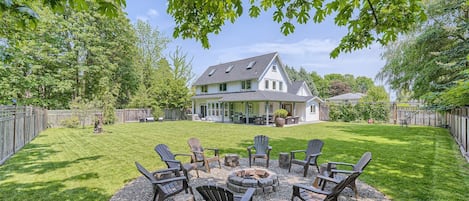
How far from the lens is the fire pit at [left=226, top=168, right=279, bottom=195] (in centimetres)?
462

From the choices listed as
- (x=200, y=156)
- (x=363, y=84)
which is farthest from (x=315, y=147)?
(x=363, y=84)

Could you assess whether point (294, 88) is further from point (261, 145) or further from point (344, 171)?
point (344, 171)

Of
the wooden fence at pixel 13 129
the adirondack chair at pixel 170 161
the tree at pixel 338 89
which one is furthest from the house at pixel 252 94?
the tree at pixel 338 89

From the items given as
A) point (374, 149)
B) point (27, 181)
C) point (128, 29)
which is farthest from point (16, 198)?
point (128, 29)

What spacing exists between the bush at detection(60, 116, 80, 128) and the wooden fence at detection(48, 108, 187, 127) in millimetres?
331

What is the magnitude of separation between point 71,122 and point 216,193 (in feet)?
60.8

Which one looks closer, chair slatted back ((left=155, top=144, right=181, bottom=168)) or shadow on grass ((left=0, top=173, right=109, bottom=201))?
shadow on grass ((left=0, top=173, right=109, bottom=201))

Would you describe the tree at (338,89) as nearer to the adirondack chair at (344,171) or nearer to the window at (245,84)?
the window at (245,84)

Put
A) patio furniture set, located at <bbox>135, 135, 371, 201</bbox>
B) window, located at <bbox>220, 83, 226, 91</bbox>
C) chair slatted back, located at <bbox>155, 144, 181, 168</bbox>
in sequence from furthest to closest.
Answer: window, located at <bbox>220, 83, 226, 91</bbox> < chair slatted back, located at <bbox>155, 144, 181, 168</bbox> < patio furniture set, located at <bbox>135, 135, 371, 201</bbox>

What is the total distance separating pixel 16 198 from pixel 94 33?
23548 mm

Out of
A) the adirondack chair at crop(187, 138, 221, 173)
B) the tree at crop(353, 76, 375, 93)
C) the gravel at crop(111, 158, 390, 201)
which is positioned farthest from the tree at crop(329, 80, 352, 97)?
the adirondack chair at crop(187, 138, 221, 173)

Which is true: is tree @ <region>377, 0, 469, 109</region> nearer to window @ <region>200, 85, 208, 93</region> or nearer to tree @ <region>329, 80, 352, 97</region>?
window @ <region>200, 85, 208, 93</region>

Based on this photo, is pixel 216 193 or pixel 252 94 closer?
pixel 216 193

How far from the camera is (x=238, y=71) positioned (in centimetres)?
2547
